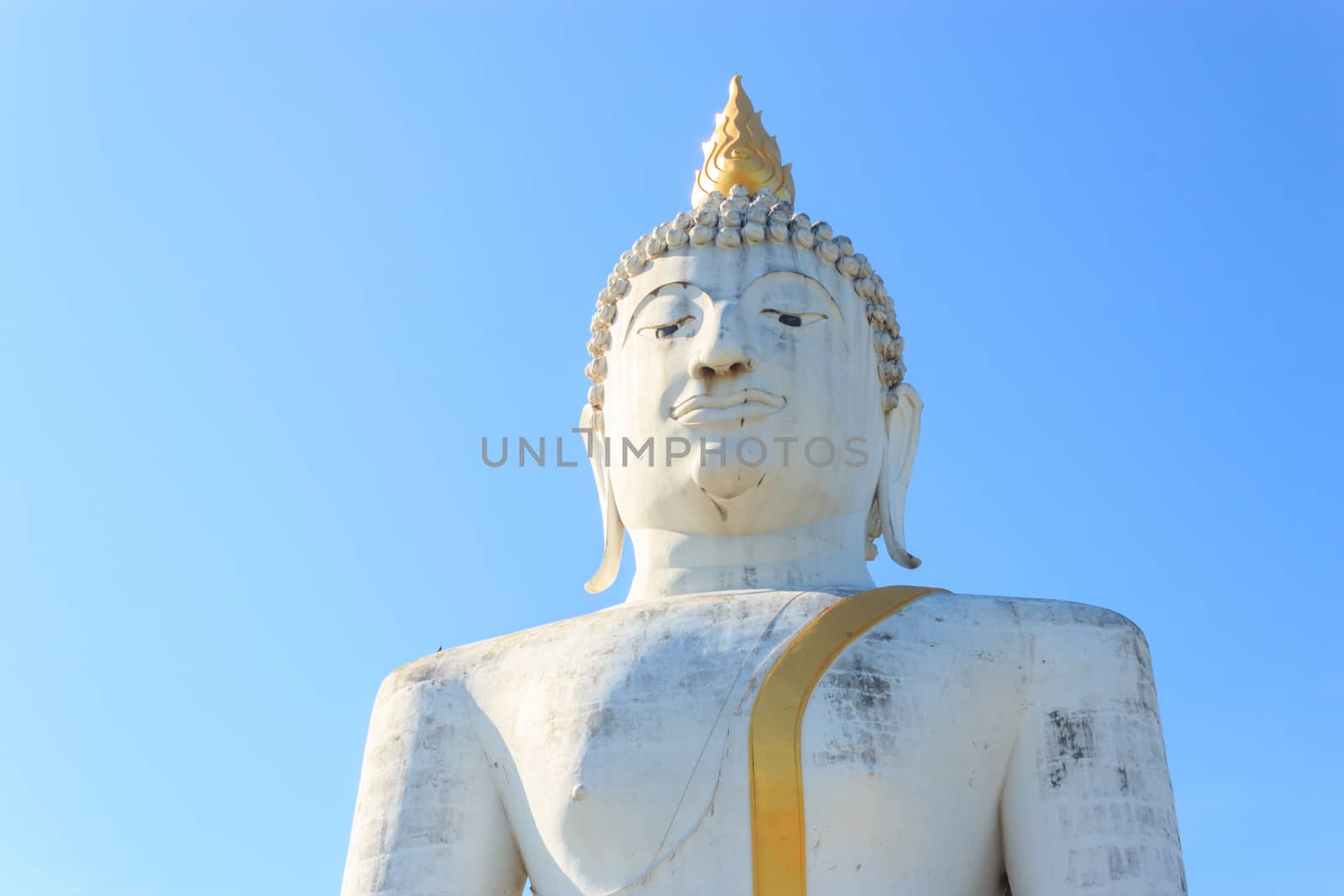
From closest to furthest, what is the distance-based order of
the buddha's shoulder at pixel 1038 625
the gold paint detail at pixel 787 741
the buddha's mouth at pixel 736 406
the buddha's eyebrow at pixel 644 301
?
the gold paint detail at pixel 787 741, the buddha's shoulder at pixel 1038 625, the buddha's mouth at pixel 736 406, the buddha's eyebrow at pixel 644 301

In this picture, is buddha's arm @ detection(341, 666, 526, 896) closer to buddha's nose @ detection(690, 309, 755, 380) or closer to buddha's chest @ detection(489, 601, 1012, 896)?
buddha's chest @ detection(489, 601, 1012, 896)

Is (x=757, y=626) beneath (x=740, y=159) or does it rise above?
beneath

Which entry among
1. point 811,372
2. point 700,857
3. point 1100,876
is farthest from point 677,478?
point 1100,876

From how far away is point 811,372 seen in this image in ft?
34.2

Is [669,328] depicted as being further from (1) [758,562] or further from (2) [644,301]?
(1) [758,562]

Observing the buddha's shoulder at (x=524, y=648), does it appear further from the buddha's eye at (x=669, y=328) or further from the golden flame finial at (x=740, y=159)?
the golden flame finial at (x=740, y=159)

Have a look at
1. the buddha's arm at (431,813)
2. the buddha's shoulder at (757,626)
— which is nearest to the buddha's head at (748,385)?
the buddha's shoulder at (757,626)

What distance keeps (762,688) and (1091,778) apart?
1.59 metres

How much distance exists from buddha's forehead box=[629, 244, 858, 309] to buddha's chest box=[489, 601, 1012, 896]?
2.07 metres

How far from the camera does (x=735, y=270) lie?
420 inches

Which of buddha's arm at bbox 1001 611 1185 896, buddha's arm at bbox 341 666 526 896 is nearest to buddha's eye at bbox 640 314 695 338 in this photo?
buddha's arm at bbox 341 666 526 896

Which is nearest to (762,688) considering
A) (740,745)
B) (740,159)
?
(740,745)

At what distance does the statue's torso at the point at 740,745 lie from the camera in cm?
887

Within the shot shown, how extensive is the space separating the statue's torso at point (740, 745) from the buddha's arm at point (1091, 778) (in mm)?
104
